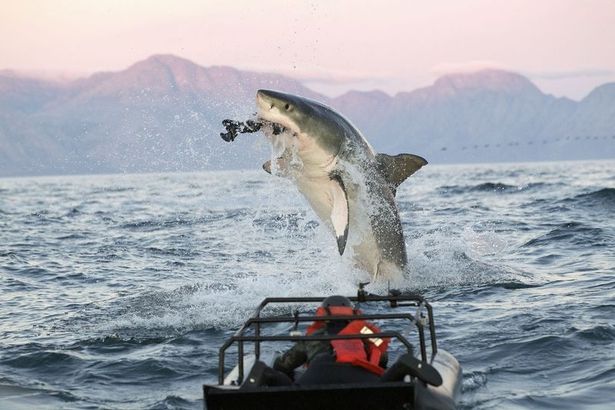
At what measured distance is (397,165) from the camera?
15008 mm

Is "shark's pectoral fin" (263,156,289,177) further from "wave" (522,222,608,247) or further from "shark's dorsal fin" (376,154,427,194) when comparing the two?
"wave" (522,222,608,247)

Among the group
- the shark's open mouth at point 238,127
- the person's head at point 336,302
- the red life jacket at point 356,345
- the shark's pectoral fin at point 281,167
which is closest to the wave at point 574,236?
the shark's pectoral fin at point 281,167

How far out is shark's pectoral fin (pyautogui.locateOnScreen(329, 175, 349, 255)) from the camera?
13.7 m

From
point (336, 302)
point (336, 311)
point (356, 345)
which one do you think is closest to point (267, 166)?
point (336, 302)

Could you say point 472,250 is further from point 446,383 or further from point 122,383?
point 446,383

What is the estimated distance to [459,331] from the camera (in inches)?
507

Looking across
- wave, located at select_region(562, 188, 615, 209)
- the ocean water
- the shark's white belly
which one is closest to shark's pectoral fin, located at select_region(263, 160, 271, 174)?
the shark's white belly

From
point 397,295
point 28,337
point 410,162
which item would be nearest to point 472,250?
point 410,162

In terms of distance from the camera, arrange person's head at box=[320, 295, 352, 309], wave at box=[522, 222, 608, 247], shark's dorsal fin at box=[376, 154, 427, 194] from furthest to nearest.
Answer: wave at box=[522, 222, 608, 247]
shark's dorsal fin at box=[376, 154, 427, 194]
person's head at box=[320, 295, 352, 309]

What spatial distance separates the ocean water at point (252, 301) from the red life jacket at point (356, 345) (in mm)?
1948

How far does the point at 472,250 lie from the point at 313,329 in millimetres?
14400

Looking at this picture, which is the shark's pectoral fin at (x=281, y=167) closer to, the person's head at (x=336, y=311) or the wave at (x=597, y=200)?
the person's head at (x=336, y=311)

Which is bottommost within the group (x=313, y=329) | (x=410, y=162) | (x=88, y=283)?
(x=88, y=283)

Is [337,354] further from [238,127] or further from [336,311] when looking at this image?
[238,127]
